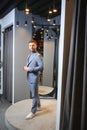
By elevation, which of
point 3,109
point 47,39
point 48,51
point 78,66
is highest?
point 47,39

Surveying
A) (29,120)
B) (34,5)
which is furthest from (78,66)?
(34,5)

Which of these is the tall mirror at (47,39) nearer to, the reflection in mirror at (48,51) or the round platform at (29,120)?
the reflection in mirror at (48,51)

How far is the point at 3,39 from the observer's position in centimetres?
511

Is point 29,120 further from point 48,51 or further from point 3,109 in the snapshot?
point 48,51

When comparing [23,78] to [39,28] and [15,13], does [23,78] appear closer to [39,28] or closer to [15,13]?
[39,28]

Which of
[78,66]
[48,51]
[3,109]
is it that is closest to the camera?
[78,66]

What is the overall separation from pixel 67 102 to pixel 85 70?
0.34 metres

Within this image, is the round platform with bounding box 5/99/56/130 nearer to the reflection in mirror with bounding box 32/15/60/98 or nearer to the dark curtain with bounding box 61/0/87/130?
the reflection in mirror with bounding box 32/15/60/98

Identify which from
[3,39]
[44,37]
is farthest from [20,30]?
[3,39]

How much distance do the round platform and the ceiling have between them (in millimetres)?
2189

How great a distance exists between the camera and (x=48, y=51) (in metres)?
4.07

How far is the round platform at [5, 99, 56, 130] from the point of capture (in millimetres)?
2763

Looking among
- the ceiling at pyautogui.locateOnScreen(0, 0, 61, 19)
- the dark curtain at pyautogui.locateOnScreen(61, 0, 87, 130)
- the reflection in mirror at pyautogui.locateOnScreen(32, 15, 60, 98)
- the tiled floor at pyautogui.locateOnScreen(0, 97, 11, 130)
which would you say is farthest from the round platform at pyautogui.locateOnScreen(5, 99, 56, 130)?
the ceiling at pyautogui.locateOnScreen(0, 0, 61, 19)

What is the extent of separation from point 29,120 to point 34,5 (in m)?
2.56
